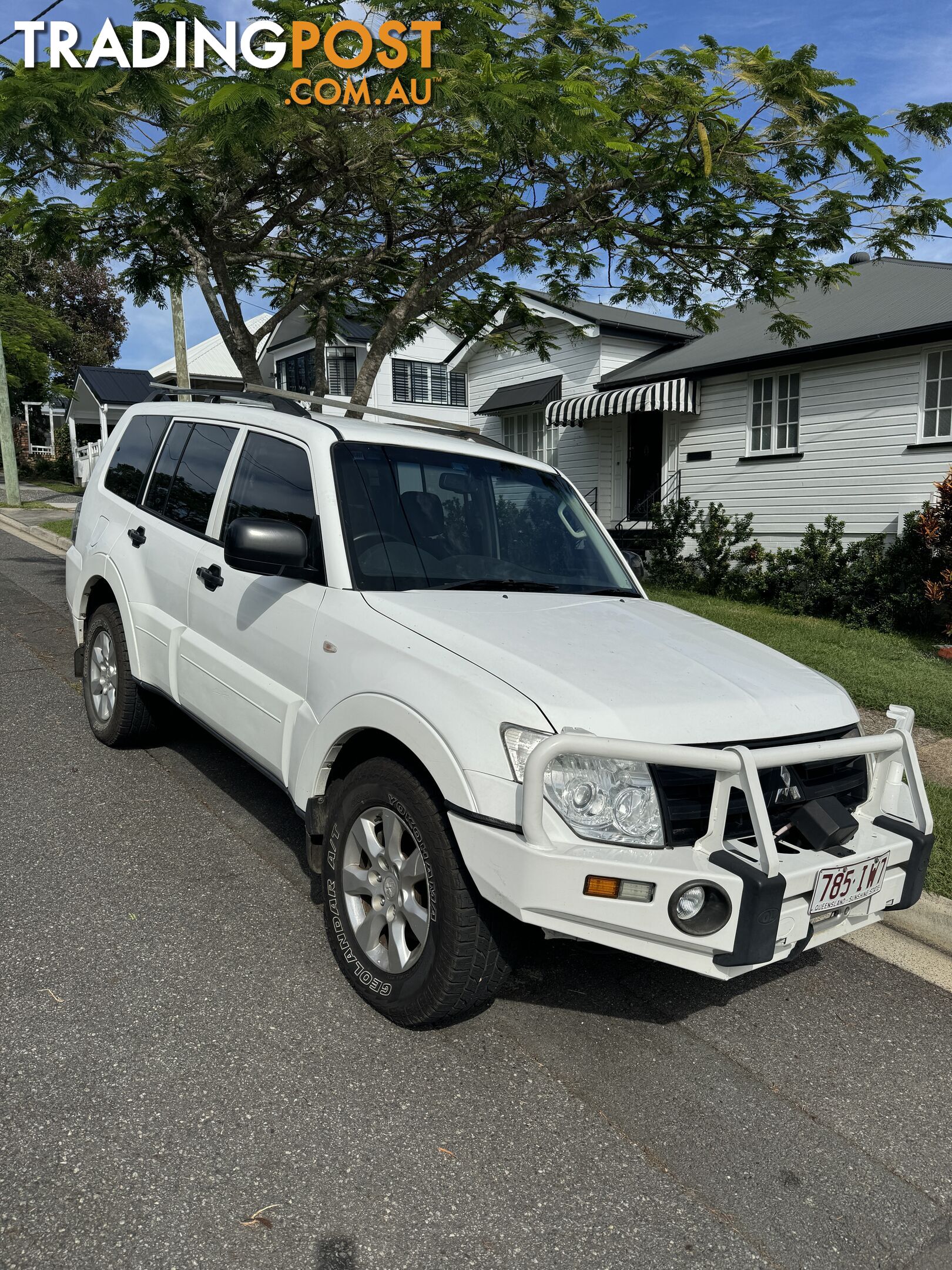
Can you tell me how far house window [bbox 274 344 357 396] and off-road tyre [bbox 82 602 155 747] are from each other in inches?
1024

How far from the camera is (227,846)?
441 centimetres

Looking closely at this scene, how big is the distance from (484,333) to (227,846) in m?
9.59

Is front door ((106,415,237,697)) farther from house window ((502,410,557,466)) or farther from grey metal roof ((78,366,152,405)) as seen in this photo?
grey metal roof ((78,366,152,405))

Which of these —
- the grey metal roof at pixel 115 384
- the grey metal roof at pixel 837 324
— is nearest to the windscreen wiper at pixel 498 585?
the grey metal roof at pixel 837 324

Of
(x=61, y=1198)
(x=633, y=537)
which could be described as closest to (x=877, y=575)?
(x=633, y=537)

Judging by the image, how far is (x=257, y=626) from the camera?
390cm

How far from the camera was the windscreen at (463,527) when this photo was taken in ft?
12.0

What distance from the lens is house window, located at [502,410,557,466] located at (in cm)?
2041

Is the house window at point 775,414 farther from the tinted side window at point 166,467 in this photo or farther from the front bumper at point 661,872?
the front bumper at point 661,872

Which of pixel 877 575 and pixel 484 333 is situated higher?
pixel 484 333

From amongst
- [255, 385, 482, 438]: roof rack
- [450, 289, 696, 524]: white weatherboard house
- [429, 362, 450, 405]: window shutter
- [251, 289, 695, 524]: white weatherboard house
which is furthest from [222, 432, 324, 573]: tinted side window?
[429, 362, 450, 405]: window shutter

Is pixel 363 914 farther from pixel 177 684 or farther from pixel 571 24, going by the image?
pixel 571 24

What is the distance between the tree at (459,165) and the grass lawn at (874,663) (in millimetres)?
3397

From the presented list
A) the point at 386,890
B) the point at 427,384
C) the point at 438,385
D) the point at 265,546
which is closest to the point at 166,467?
the point at 265,546
